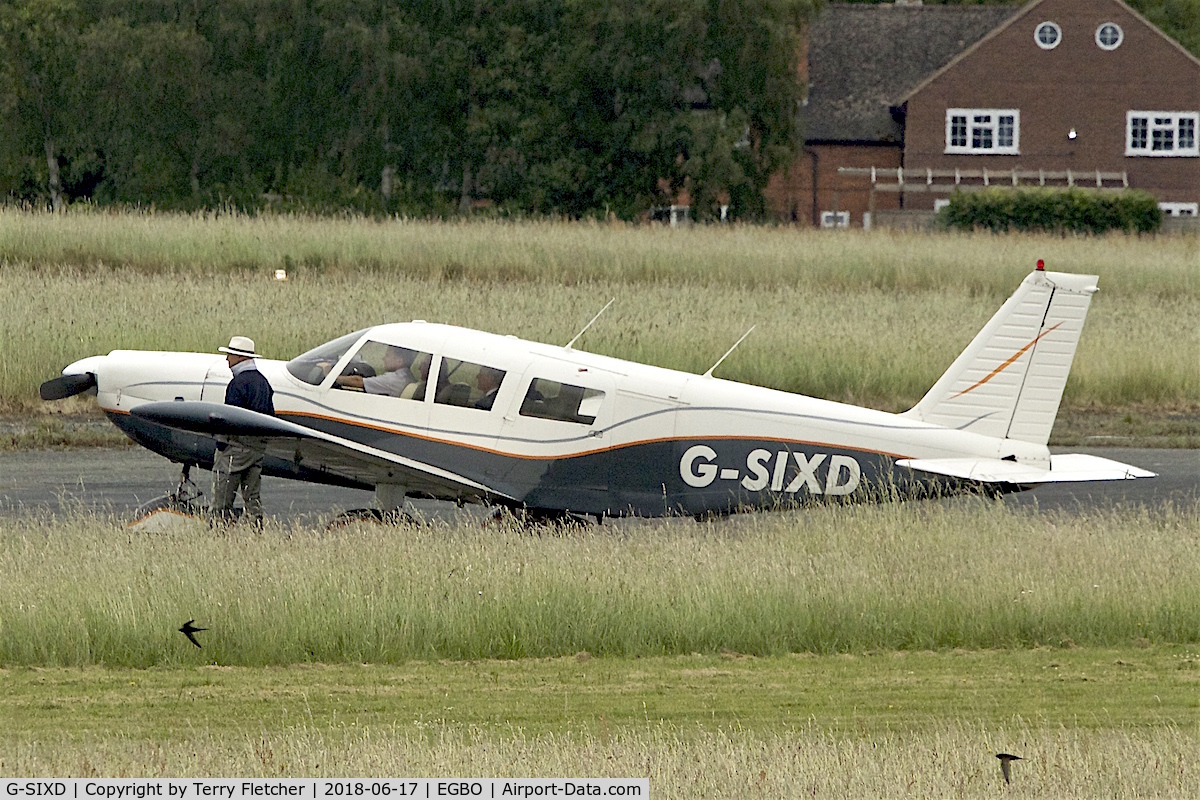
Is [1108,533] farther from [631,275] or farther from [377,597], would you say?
[631,275]

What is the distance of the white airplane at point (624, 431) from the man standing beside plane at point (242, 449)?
0.20 metres

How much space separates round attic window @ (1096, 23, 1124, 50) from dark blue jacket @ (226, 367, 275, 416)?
48.7 meters

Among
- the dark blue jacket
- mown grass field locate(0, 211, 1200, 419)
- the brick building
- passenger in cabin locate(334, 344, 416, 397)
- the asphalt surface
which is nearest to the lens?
the dark blue jacket

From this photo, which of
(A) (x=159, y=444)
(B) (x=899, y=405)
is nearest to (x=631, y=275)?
(B) (x=899, y=405)

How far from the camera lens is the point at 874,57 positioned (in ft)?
187

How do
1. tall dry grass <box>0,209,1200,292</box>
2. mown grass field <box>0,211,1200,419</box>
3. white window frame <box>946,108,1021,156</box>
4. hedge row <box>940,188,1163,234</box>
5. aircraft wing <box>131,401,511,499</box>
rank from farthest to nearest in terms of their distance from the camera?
white window frame <box>946,108,1021,156</box> < hedge row <box>940,188,1163,234</box> < tall dry grass <box>0,209,1200,292</box> < mown grass field <box>0,211,1200,419</box> < aircraft wing <box>131,401,511,499</box>

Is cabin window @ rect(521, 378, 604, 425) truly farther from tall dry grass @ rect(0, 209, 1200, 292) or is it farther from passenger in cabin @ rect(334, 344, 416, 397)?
tall dry grass @ rect(0, 209, 1200, 292)

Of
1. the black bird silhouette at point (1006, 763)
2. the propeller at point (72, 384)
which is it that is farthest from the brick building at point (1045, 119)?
the black bird silhouette at point (1006, 763)

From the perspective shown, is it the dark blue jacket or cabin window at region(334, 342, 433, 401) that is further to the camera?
cabin window at region(334, 342, 433, 401)

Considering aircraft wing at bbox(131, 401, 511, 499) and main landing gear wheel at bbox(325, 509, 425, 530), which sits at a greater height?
aircraft wing at bbox(131, 401, 511, 499)

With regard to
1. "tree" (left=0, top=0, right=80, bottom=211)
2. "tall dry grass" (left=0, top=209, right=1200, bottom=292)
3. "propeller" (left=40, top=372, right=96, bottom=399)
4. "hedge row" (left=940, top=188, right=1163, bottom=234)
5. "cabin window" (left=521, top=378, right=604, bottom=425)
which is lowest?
"cabin window" (left=521, top=378, right=604, bottom=425)

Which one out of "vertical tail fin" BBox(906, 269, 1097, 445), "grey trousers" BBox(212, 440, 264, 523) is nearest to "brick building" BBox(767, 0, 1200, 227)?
"vertical tail fin" BBox(906, 269, 1097, 445)

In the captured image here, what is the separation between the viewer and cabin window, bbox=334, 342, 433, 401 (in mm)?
12203
